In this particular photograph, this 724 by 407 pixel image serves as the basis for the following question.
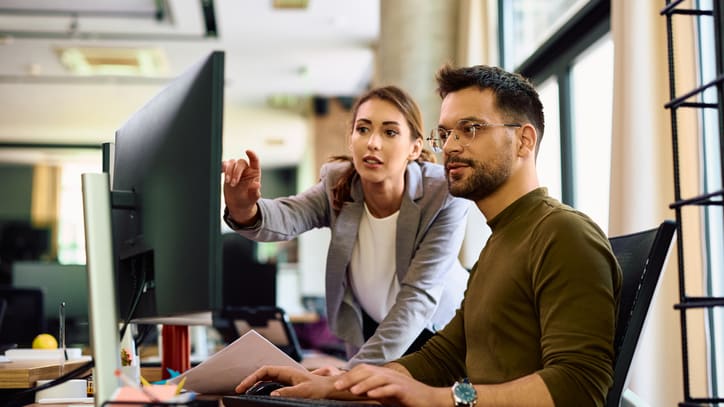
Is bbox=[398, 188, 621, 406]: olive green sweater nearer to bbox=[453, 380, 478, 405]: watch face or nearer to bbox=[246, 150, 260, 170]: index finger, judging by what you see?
bbox=[453, 380, 478, 405]: watch face

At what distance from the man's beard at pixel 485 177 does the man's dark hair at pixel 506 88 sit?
9 centimetres

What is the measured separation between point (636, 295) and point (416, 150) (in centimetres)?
128

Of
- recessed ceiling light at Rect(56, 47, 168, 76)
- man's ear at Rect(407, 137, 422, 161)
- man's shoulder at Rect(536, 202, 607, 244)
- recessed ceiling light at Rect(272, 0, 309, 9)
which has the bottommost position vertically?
man's shoulder at Rect(536, 202, 607, 244)

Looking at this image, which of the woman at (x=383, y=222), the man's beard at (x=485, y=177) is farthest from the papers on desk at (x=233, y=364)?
the woman at (x=383, y=222)

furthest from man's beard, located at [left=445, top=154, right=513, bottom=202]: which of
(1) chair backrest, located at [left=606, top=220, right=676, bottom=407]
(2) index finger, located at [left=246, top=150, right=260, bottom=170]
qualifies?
(2) index finger, located at [left=246, top=150, right=260, bottom=170]

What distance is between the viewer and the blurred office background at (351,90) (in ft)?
8.46

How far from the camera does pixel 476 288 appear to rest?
158 centimetres

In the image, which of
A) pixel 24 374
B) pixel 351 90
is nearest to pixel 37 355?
pixel 24 374

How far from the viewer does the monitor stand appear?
3.59 ft

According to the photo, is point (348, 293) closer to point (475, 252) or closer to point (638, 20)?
point (638, 20)

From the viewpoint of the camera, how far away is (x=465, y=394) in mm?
1223

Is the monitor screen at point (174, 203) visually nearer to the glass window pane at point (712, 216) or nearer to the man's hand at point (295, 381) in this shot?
the man's hand at point (295, 381)

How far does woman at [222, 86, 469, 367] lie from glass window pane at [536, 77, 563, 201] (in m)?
2.19

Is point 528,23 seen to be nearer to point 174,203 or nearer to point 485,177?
point 485,177
